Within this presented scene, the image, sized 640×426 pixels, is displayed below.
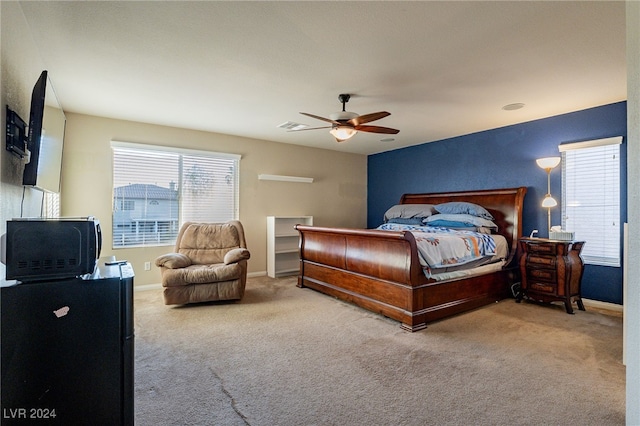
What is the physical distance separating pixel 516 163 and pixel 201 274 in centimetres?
464

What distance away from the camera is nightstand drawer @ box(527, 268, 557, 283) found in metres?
3.70

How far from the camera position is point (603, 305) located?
3.83m

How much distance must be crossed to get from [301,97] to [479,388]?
3.16 m

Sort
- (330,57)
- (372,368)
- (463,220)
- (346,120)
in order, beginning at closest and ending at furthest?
(372,368) < (330,57) < (346,120) < (463,220)

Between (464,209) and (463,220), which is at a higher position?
(464,209)

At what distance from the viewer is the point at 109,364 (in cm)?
137

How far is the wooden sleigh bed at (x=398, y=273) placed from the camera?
3.16 metres

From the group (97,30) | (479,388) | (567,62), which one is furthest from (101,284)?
(567,62)

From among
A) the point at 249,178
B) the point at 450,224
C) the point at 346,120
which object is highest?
the point at 346,120

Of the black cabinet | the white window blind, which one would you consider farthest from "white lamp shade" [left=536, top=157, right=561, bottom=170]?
the white window blind

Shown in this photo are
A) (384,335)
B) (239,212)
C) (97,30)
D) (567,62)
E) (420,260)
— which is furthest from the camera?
(239,212)

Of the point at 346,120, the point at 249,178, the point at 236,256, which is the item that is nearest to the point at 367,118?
the point at 346,120

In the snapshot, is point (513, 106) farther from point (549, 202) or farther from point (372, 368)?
point (372, 368)

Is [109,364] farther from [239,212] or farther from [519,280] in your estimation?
[519,280]
